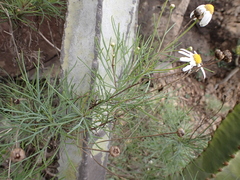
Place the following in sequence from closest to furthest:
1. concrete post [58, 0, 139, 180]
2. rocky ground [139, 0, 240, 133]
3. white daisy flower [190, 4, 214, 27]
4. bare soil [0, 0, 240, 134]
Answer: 1. white daisy flower [190, 4, 214, 27]
2. concrete post [58, 0, 139, 180]
3. bare soil [0, 0, 240, 134]
4. rocky ground [139, 0, 240, 133]

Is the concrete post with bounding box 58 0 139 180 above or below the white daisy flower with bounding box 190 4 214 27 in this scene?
below

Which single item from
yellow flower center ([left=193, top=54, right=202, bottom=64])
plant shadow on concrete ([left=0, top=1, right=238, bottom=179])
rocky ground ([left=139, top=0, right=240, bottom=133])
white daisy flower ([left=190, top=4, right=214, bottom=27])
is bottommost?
plant shadow on concrete ([left=0, top=1, right=238, bottom=179])

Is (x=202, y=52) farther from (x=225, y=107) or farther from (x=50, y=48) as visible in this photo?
(x=50, y=48)

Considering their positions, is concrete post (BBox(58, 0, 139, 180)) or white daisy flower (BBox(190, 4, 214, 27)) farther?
concrete post (BBox(58, 0, 139, 180))

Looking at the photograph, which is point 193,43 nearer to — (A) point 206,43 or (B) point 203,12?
(A) point 206,43

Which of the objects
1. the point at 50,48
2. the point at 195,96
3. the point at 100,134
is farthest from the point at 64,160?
the point at 195,96

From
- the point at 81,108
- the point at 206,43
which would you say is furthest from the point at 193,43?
the point at 81,108

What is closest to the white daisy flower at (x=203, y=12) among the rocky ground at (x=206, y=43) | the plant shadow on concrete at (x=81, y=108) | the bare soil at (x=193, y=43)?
the plant shadow on concrete at (x=81, y=108)

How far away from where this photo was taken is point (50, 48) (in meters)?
1.35

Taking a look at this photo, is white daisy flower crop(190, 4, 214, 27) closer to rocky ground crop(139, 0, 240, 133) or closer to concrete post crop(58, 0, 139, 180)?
concrete post crop(58, 0, 139, 180)

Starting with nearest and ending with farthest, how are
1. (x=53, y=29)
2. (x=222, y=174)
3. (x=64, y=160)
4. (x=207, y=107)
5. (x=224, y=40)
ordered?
(x=222, y=174) < (x=64, y=160) < (x=53, y=29) < (x=224, y=40) < (x=207, y=107)

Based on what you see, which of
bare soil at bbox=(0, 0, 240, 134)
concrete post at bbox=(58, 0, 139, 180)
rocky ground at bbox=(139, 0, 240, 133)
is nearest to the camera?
concrete post at bbox=(58, 0, 139, 180)

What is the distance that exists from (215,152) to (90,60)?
584mm

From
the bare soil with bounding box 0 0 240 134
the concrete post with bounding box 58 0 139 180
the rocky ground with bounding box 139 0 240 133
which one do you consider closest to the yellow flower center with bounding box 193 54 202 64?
the concrete post with bounding box 58 0 139 180
